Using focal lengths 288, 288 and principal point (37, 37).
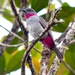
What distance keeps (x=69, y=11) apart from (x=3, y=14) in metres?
0.79

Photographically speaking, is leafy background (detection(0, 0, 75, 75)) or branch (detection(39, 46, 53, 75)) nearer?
branch (detection(39, 46, 53, 75))

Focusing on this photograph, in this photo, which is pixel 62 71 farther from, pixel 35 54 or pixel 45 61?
pixel 35 54

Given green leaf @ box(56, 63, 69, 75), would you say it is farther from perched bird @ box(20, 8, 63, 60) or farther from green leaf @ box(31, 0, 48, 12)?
green leaf @ box(31, 0, 48, 12)

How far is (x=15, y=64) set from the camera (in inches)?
115

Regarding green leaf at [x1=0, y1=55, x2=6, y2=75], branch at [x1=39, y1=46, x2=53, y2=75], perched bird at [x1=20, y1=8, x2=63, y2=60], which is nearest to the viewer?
branch at [x1=39, y1=46, x2=53, y2=75]

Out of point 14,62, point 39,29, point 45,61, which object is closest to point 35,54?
point 14,62

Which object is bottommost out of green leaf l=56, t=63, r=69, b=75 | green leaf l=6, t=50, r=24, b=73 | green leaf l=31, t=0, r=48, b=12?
green leaf l=56, t=63, r=69, b=75

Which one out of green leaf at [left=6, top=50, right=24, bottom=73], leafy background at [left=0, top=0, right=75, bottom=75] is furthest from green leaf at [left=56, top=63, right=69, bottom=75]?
green leaf at [left=6, top=50, right=24, bottom=73]

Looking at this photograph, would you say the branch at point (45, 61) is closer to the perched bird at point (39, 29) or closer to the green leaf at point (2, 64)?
the perched bird at point (39, 29)

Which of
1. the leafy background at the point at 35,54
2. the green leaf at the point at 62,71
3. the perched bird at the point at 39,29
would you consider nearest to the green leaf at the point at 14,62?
the leafy background at the point at 35,54

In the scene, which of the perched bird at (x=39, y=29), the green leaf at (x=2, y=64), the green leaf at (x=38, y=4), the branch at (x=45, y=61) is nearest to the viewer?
the branch at (x=45, y=61)

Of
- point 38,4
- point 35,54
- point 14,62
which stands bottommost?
point 14,62

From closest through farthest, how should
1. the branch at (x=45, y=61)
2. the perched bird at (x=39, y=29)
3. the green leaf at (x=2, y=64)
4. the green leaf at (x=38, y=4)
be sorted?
the branch at (x=45, y=61) < the perched bird at (x=39, y=29) < the green leaf at (x=2, y=64) < the green leaf at (x=38, y=4)

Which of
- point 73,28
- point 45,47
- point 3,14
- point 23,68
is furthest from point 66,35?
point 3,14
